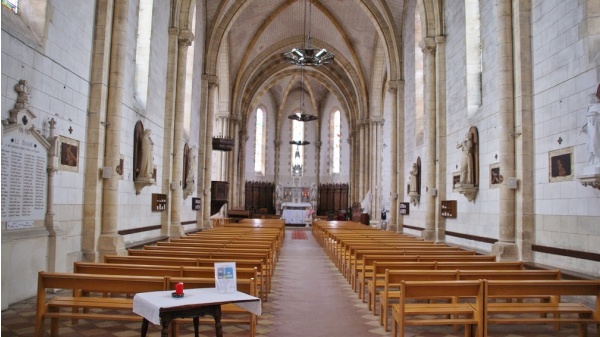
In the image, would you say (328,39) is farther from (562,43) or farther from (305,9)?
(562,43)

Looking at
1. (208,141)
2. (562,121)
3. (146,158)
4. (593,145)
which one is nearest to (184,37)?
(146,158)

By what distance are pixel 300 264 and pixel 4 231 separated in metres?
8.09

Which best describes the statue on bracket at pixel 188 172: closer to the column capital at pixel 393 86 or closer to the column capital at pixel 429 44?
the column capital at pixel 429 44

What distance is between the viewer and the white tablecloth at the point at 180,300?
408cm

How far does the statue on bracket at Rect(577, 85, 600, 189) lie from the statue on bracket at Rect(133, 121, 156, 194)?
10.1 m

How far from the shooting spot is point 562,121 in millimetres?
9039

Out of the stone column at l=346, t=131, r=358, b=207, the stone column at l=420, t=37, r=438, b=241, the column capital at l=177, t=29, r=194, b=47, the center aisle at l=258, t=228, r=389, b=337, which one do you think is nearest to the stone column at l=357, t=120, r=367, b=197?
the stone column at l=346, t=131, r=358, b=207

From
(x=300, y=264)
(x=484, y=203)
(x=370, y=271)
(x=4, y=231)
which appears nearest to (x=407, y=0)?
(x=484, y=203)

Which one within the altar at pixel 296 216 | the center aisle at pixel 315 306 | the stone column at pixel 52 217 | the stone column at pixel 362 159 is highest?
the stone column at pixel 362 159

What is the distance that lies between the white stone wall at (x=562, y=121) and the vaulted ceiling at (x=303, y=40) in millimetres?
12655

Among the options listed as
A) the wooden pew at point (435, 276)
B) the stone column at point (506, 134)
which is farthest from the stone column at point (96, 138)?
the stone column at point (506, 134)

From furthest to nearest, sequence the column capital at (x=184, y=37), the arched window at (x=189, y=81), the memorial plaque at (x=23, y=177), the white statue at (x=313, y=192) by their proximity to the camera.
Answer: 1. the white statue at (x=313, y=192)
2. the arched window at (x=189, y=81)
3. the column capital at (x=184, y=37)
4. the memorial plaque at (x=23, y=177)

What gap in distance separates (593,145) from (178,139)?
1267cm

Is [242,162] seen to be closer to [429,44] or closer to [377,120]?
[377,120]
